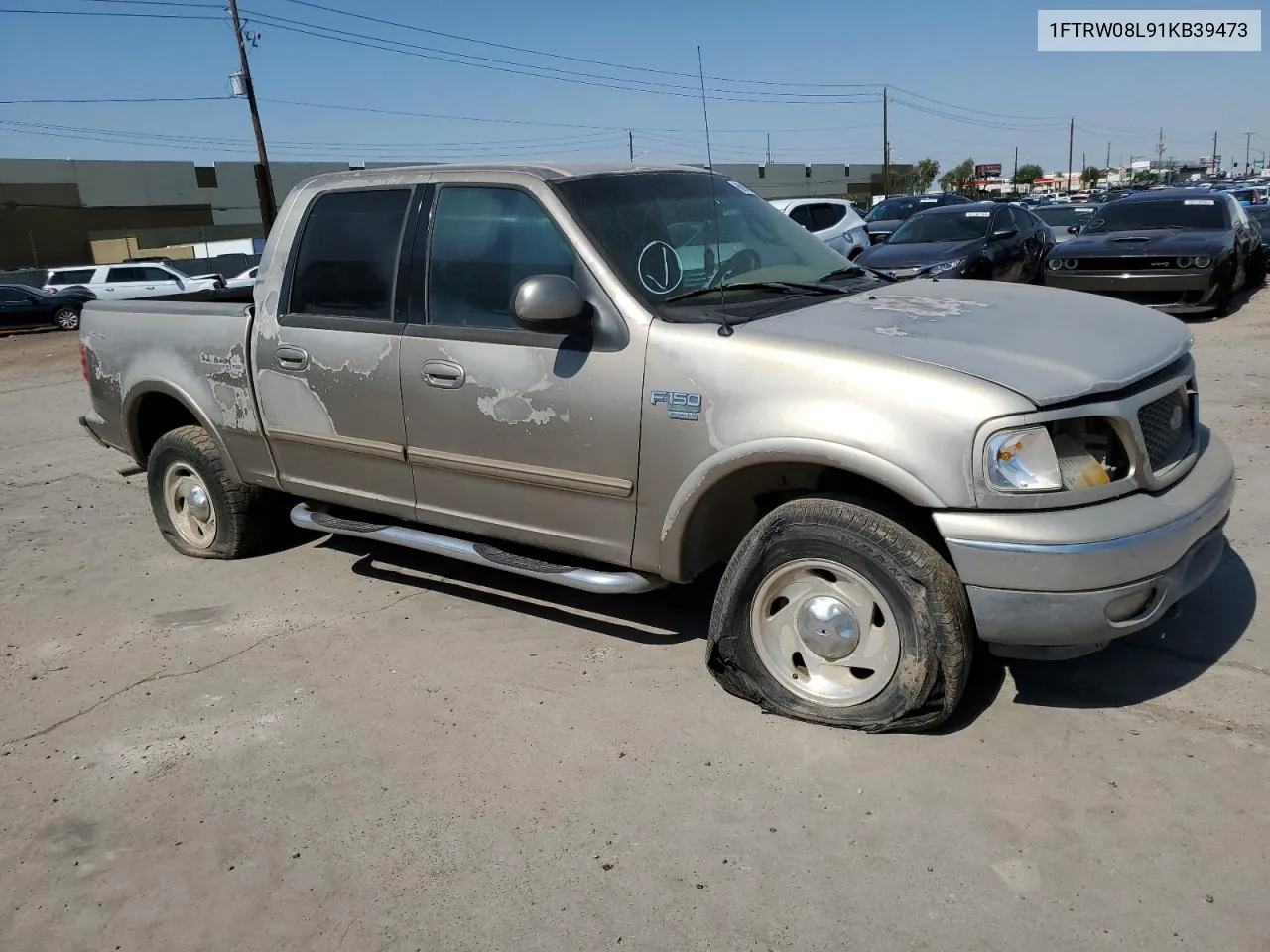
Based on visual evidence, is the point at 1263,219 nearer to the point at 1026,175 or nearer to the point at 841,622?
the point at 841,622

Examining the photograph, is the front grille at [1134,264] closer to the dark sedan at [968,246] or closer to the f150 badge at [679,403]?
the dark sedan at [968,246]

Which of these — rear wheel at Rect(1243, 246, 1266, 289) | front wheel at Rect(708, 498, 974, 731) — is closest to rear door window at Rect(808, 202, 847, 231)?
rear wheel at Rect(1243, 246, 1266, 289)

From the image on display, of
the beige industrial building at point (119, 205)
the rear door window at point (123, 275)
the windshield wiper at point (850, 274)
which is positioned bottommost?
the rear door window at point (123, 275)

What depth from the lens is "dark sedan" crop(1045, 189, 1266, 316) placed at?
10961 mm

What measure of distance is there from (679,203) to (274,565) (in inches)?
119

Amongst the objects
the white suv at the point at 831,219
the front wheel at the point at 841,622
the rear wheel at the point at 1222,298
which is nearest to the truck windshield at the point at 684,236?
the front wheel at the point at 841,622

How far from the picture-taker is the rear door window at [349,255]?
435 cm

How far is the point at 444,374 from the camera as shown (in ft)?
13.3

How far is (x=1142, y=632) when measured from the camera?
3.95 meters

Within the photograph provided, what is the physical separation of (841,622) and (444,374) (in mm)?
1836

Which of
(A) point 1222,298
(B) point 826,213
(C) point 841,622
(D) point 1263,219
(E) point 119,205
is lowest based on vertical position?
(A) point 1222,298

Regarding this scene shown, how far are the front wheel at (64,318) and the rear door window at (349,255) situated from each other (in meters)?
22.5

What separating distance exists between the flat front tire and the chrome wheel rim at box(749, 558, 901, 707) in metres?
3.16

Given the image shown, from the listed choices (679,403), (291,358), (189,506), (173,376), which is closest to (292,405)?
(291,358)
